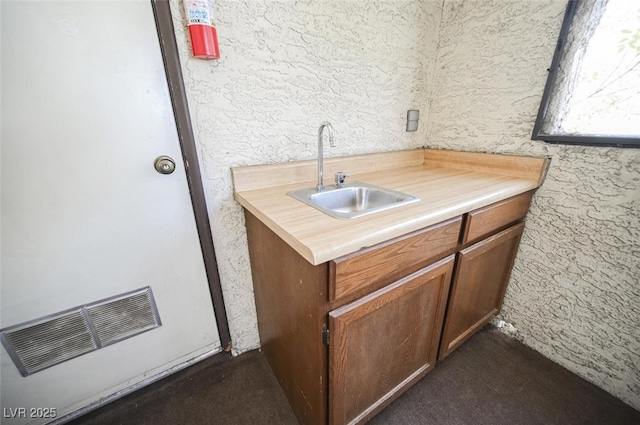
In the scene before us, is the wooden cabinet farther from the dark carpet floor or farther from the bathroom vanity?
the dark carpet floor

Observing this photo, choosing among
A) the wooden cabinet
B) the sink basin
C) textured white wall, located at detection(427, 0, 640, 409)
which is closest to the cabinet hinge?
the wooden cabinet

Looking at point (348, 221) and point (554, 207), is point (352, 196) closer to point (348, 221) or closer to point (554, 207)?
point (348, 221)

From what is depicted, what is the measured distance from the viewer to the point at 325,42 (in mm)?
1060

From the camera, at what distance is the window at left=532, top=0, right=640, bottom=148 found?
0.87 meters

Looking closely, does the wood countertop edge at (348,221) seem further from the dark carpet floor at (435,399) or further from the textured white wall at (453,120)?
the dark carpet floor at (435,399)

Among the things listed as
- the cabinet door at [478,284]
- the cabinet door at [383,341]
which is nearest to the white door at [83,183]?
the cabinet door at [383,341]

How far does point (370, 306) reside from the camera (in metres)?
0.71

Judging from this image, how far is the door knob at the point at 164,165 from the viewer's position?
0.88m

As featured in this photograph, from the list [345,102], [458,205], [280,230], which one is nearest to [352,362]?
[280,230]

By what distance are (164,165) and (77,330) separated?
700mm

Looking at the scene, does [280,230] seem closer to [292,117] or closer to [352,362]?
[352,362]

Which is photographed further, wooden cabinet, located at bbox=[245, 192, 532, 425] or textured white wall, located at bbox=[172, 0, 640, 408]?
textured white wall, located at bbox=[172, 0, 640, 408]

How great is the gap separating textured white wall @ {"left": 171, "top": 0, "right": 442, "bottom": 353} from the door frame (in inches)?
1.1

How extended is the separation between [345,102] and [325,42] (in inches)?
10.4
